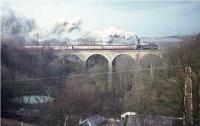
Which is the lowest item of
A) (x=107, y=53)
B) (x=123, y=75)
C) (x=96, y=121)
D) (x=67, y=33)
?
(x=96, y=121)

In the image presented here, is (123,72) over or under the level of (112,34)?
under

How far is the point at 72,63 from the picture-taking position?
77.9 inches

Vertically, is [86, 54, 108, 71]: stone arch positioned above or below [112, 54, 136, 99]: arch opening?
above

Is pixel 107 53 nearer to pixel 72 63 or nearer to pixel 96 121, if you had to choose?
pixel 72 63

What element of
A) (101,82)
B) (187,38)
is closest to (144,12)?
(187,38)

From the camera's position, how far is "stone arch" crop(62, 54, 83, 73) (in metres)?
1.98

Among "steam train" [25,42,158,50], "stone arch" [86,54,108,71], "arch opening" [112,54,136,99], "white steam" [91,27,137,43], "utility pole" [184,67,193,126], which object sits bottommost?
"utility pole" [184,67,193,126]

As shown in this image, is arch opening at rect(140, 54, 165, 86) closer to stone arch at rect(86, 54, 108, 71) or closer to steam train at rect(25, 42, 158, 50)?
steam train at rect(25, 42, 158, 50)

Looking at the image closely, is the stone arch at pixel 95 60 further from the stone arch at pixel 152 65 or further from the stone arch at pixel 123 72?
the stone arch at pixel 152 65

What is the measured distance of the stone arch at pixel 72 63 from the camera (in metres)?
1.98

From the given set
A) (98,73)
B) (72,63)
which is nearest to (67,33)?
(72,63)

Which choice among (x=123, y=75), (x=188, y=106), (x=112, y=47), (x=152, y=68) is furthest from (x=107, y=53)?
(x=188, y=106)

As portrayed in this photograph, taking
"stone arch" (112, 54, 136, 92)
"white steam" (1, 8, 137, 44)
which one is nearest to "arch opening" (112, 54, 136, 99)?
"stone arch" (112, 54, 136, 92)

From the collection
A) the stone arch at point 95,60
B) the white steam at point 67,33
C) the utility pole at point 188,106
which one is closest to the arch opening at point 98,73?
the stone arch at point 95,60
